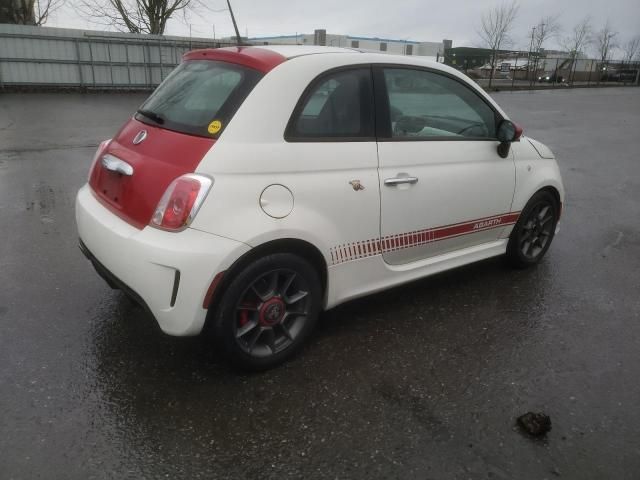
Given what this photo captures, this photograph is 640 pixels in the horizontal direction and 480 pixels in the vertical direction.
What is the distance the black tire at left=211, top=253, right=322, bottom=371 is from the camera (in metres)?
2.77

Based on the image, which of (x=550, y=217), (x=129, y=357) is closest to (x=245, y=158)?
(x=129, y=357)

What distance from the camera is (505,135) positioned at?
3.92 m

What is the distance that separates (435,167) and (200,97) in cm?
156

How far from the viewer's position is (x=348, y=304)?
3977 millimetres

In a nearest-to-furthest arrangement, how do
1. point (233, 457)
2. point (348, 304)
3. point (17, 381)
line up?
point (233, 457) < point (17, 381) < point (348, 304)

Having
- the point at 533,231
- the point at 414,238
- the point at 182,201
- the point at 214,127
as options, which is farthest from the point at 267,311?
the point at 533,231

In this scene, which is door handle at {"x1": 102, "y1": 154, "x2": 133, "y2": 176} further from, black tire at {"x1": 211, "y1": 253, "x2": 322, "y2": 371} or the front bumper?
black tire at {"x1": 211, "y1": 253, "x2": 322, "y2": 371}

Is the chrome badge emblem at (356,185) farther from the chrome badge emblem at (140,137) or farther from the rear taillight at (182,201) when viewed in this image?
the chrome badge emblem at (140,137)

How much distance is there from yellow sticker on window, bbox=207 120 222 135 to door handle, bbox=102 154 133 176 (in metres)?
0.51

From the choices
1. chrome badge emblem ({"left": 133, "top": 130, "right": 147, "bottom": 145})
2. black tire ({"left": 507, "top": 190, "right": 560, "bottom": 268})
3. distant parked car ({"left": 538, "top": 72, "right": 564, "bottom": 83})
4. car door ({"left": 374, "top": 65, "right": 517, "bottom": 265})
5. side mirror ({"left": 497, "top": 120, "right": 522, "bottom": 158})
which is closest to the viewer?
chrome badge emblem ({"left": 133, "top": 130, "right": 147, "bottom": 145})

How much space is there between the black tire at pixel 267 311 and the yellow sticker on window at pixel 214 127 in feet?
2.35

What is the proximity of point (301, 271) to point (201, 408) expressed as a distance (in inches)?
34.8

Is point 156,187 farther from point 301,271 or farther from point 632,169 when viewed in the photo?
point 632,169

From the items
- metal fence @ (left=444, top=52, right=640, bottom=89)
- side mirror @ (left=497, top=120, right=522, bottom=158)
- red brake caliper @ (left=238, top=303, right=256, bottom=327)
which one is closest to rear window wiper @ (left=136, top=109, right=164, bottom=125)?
red brake caliper @ (left=238, top=303, right=256, bottom=327)
